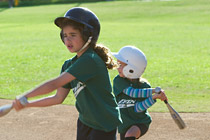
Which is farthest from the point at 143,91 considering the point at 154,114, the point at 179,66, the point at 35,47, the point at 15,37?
the point at 15,37

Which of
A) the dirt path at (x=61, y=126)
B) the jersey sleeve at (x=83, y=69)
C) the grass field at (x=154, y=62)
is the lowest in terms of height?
the grass field at (x=154, y=62)

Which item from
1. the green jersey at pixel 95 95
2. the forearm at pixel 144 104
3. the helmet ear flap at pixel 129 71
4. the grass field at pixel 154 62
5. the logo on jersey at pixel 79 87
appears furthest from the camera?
the grass field at pixel 154 62

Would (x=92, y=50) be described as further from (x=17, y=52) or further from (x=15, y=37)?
(x=15, y=37)

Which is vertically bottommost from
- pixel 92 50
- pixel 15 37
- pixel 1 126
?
pixel 15 37

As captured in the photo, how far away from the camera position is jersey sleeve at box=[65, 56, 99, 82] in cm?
344

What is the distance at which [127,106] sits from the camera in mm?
4684

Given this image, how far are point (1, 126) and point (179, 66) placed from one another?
23.9 feet

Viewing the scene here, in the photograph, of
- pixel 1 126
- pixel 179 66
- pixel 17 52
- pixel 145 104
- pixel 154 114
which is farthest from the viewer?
pixel 17 52

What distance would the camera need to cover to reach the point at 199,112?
7352 millimetres

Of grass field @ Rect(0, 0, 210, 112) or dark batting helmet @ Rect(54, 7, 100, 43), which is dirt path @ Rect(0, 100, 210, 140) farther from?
dark batting helmet @ Rect(54, 7, 100, 43)

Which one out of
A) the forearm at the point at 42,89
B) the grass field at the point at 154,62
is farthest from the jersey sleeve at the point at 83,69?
the grass field at the point at 154,62

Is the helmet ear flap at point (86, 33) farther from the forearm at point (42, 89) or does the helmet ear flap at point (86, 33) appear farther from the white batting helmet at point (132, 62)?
the white batting helmet at point (132, 62)

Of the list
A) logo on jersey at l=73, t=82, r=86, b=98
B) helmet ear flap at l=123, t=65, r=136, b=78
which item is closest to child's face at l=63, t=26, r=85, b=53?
logo on jersey at l=73, t=82, r=86, b=98

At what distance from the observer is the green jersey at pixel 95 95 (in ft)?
11.7
